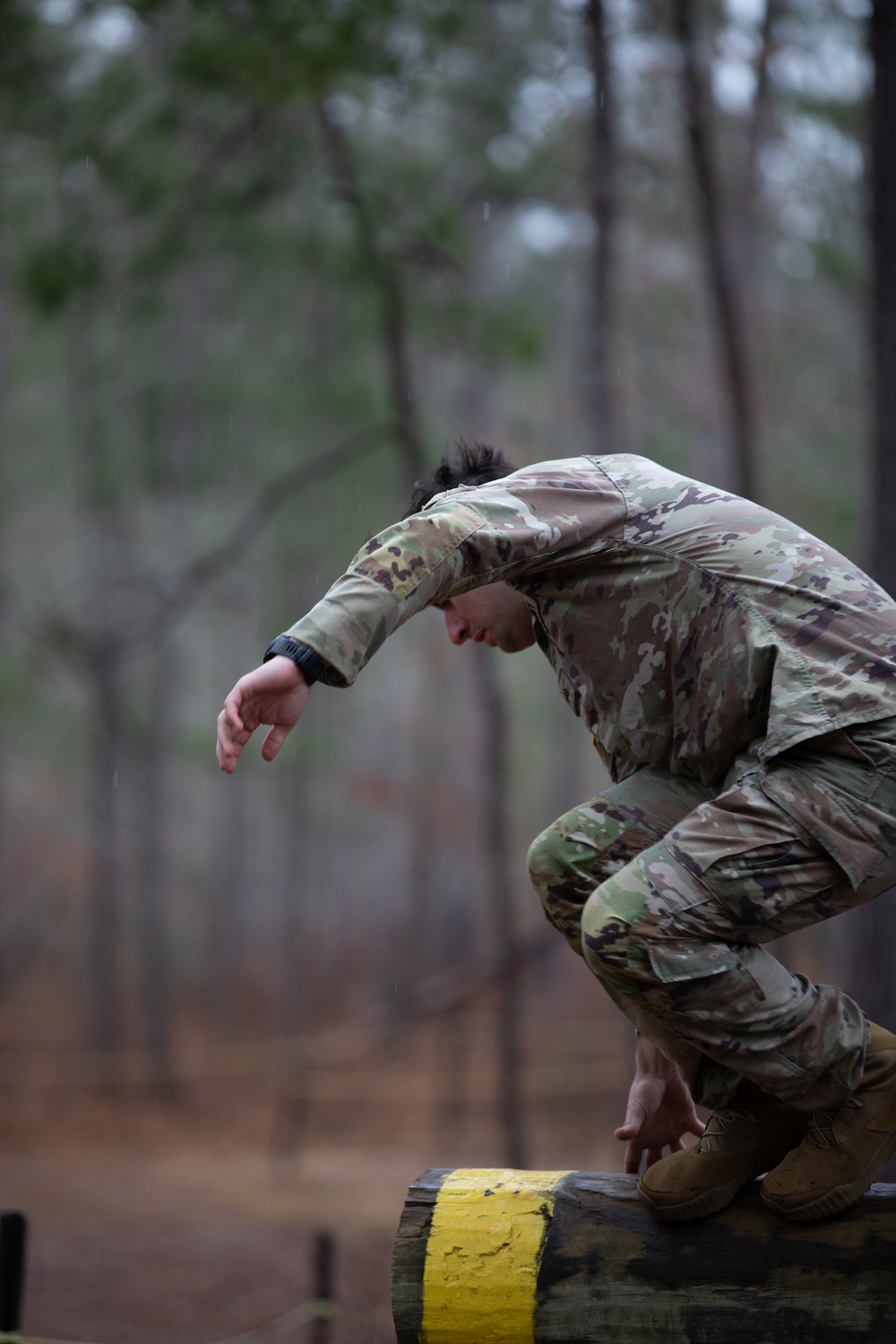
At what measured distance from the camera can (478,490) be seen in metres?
2.39

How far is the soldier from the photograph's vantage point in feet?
7.70

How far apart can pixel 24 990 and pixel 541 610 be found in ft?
52.8

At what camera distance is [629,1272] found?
2.50 meters

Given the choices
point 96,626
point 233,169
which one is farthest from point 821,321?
point 96,626

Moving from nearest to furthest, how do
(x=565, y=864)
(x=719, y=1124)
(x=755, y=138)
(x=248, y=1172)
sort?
(x=719, y=1124) → (x=565, y=864) → (x=248, y=1172) → (x=755, y=138)

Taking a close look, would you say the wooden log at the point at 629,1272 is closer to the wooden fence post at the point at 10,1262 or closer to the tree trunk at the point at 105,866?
the wooden fence post at the point at 10,1262

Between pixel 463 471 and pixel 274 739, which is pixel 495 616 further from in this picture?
pixel 274 739

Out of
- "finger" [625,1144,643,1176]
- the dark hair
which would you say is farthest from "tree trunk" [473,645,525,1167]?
the dark hair

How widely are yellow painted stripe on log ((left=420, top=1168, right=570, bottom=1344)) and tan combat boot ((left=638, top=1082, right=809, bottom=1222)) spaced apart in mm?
247

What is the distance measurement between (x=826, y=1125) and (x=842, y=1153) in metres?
0.06

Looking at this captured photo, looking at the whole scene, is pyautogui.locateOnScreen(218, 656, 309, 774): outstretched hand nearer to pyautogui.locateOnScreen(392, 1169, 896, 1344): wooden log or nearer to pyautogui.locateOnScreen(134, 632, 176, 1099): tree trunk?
pyautogui.locateOnScreen(392, 1169, 896, 1344): wooden log

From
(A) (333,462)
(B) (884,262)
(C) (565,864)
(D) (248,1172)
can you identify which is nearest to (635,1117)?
(C) (565,864)

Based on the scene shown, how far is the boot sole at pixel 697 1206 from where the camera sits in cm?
249

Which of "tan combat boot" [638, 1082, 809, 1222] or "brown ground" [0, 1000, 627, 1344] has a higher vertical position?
"tan combat boot" [638, 1082, 809, 1222]
